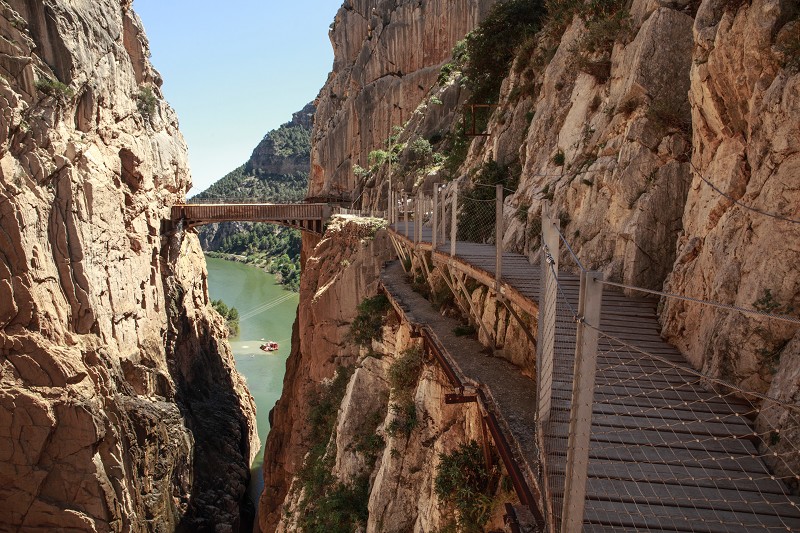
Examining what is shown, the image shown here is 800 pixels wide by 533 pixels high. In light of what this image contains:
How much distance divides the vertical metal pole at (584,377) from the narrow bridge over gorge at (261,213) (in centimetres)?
2611

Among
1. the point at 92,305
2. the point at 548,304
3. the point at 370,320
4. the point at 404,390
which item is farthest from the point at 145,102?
the point at 548,304

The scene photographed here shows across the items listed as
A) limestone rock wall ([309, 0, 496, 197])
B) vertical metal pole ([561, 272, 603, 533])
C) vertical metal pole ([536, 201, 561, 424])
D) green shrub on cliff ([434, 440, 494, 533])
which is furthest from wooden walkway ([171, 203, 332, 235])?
vertical metal pole ([561, 272, 603, 533])

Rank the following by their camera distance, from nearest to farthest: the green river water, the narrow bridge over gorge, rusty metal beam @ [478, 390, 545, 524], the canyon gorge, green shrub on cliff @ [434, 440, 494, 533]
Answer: rusty metal beam @ [478, 390, 545, 524]
the canyon gorge
green shrub on cliff @ [434, 440, 494, 533]
the narrow bridge over gorge
the green river water

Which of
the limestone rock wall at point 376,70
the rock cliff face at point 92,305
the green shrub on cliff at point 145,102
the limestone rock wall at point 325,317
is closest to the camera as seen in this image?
the rock cliff face at point 92,305

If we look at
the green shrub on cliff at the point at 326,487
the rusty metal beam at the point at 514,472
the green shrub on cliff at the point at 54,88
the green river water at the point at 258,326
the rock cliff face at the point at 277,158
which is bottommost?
the green river water at the point at 258,326

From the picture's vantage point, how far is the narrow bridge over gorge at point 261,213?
93.6ft

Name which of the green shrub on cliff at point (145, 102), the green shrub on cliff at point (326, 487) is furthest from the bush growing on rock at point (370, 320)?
the green shrub on cliff at point (145, 102)

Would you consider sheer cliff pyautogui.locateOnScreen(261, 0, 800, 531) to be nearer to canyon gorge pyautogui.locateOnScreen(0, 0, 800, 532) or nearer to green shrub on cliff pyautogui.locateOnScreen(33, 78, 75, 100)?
canyon gorge pyautogui.locateOnScreen(0, 0, 800, 532)

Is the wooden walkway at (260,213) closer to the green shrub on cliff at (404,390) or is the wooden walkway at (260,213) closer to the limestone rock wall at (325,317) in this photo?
the limestone rock wall at (325,317)

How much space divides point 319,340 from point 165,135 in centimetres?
1553

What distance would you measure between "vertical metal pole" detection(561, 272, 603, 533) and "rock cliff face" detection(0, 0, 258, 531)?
19.1 metres

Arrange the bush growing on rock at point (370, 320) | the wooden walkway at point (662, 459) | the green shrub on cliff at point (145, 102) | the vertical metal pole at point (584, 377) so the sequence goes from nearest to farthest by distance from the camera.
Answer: the vertical metal pole at point (584, 377), the wooden walkway at point (662, 459), the bush growing on rock at point (370, 320), the green shrub on cliff at point (145, 102)

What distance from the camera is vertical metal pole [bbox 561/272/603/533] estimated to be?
276cm

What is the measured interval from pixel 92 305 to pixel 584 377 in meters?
20.4
